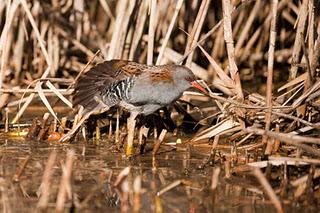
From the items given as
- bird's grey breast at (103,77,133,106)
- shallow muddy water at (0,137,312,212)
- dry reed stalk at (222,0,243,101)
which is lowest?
shallow muddy water at (0,137,312,212)

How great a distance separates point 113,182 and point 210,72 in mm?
3312

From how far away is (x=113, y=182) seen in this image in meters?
4.72

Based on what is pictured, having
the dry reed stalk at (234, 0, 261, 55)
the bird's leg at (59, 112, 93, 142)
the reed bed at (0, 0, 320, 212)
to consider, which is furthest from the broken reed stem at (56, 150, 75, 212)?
the dry reed stalk at (234, 0, 261, 55)

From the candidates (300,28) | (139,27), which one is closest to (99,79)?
(139,27)

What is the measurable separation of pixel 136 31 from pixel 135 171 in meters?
1.65

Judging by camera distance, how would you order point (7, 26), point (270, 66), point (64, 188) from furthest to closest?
point (7, 26), point (270, 66), point (64, 188)

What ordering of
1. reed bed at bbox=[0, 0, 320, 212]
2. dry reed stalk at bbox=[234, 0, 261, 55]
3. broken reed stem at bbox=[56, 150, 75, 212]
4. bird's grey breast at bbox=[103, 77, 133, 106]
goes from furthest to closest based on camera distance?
1. dry reed stalk at bbox=[234, 0, 261, 55]
2. bird's grey breast at bbox=[103, 77, 133, 106]
3. reed bed at bbox=[0, 0, 320, 212]
4. broken reed stem at bbox=[56, 150, 75, 212]

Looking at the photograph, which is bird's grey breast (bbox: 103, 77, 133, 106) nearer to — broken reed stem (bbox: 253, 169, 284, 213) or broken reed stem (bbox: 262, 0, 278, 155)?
broken reed stem (bbox: 262, 0, 278, 155)

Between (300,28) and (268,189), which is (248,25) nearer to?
(300,28)

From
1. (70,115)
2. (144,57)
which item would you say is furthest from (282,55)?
(70,115)

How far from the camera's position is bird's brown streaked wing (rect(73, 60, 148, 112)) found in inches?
219

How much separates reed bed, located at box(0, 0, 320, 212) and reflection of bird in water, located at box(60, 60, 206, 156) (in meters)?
0.22

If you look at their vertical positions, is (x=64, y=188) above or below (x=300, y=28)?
below

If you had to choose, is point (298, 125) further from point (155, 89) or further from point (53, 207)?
point (53, 207)
